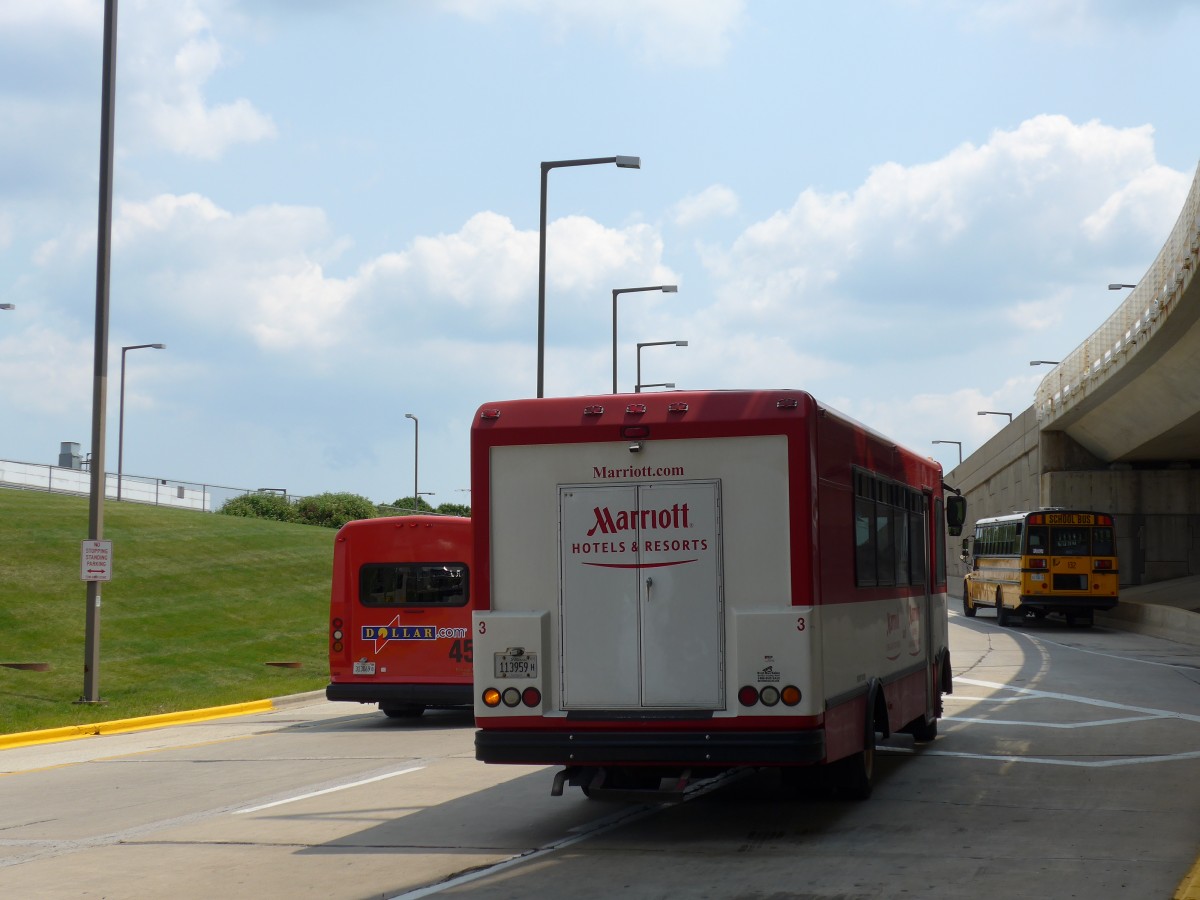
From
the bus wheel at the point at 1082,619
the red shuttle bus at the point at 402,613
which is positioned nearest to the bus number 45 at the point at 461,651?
the red shuttle bus at the point at 402,613

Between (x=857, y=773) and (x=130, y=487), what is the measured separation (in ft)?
214

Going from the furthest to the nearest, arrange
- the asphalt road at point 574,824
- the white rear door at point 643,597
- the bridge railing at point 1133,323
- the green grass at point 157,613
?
the bridge railing at point 1133,323, the green grass at point 157,613, the white rear door at point 643,597, the asphalt road at point 574,824

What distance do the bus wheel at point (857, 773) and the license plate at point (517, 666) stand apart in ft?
8.62

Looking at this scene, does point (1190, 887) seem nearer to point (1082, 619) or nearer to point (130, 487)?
point (1082, 619)

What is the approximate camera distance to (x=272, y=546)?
4731cm

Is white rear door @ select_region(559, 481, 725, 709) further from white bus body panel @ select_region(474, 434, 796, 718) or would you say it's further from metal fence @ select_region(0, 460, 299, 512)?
metal fence @ select_region(0, 460, 299, 512)

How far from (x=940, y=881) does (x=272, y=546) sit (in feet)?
133

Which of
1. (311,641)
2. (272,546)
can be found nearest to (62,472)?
(272,546)

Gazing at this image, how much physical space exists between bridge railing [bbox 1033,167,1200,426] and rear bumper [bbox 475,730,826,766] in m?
21.9

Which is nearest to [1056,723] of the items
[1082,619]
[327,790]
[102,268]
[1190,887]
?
[327,790]

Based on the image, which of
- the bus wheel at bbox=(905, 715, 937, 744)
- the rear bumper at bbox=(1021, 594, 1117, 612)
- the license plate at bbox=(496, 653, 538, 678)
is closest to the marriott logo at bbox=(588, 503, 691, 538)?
the license plate at bbox=(496, 653, 538, 678)

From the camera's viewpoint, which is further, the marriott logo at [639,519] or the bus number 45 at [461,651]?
the bus number 45 at [461,651]

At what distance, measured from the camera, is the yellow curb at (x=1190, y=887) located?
798cm

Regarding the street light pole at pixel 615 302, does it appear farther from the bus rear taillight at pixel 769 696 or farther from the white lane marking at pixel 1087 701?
the bus rear taillight at pixel 769 696
